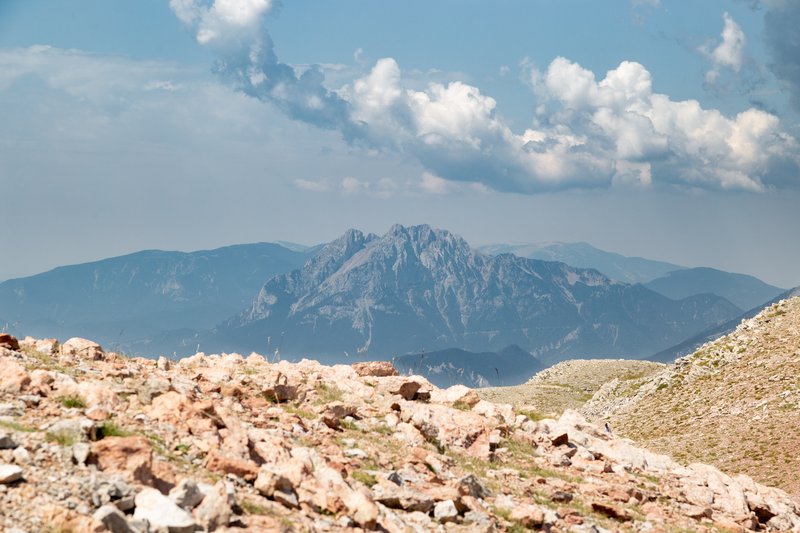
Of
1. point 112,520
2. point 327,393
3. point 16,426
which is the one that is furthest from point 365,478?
point 327,393

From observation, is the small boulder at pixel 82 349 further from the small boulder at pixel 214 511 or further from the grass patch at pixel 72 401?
the small boulder at pixel 214 511

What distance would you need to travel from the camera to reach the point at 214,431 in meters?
19.0

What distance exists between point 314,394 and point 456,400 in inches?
301

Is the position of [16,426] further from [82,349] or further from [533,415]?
[533,415]

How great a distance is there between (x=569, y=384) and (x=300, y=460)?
381ft

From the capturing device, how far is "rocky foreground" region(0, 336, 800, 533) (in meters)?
14.1

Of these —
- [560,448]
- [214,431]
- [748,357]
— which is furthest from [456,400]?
[748,357]

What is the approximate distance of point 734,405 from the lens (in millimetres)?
65250

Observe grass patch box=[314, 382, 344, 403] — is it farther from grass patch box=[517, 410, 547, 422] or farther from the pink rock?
the pink rock

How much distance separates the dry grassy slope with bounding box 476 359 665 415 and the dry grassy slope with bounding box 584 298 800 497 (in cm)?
1502

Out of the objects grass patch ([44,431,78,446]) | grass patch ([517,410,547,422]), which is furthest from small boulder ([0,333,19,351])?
→ grass patch ([517,410,547,422])

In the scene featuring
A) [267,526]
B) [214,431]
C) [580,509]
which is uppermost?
[214,431]

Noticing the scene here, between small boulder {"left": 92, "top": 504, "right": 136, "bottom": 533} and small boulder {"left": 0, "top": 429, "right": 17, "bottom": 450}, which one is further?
small boulder {"left": 0, "top": 429, "right": 17, "bottom": 450}

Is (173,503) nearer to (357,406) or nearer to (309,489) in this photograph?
(309,489)
